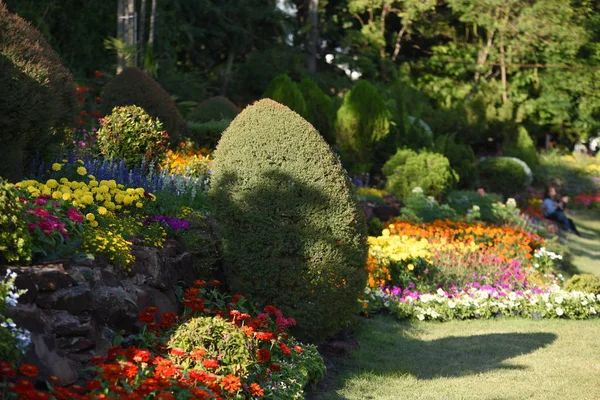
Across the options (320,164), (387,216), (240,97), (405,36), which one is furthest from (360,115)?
(405,36)

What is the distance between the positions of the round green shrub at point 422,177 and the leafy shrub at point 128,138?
6675 millimetres

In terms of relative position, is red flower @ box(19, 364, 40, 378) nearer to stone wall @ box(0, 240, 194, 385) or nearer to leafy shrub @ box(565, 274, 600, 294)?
stone wall @ box(0, 240, 194, 385)

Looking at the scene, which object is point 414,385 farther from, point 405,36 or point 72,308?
point 405,36

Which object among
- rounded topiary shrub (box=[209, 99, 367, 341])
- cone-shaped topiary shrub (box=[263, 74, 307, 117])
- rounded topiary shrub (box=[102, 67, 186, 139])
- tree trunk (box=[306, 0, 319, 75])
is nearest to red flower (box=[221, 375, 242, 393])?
rounded topiary shrub (box=[209, 99, 367, 341])

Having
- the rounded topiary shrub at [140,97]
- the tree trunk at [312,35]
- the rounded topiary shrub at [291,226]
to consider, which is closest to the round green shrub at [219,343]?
the rounded topiary shrub at [291,226]

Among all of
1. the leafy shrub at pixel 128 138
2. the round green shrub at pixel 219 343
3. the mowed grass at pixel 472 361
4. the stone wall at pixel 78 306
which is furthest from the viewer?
the leafy shrub at pixel 128 138

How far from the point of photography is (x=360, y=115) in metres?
16.2

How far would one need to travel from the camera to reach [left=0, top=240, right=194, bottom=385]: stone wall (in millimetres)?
4070

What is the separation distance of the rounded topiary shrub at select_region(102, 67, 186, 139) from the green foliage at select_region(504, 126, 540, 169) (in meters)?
14.5

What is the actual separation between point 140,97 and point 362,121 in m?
6.46

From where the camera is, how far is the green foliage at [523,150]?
23031 millimetres

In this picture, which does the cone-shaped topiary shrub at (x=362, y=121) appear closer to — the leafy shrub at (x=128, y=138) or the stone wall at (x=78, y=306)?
the leafy shrub at (x=128, y=138)

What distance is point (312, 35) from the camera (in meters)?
25.2

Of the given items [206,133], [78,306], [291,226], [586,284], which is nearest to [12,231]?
[78,306]
